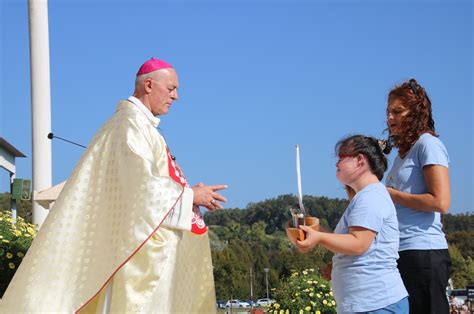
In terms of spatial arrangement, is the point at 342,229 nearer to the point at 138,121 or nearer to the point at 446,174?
the point at 446,174

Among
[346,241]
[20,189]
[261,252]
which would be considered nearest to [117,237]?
[346,241]

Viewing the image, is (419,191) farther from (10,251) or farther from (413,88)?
(10,251)

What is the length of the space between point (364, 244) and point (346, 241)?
89 millimetres

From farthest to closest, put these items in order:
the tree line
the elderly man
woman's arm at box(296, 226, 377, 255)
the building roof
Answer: the tree line, the building roof, the elderly man, woman's arm at box(296, 226, 377, 255)

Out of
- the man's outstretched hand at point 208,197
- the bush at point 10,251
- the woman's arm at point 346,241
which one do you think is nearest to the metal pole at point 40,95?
the bush at point 10,251

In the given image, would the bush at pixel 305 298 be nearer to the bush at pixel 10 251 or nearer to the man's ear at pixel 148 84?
the bush at pixel 10 251

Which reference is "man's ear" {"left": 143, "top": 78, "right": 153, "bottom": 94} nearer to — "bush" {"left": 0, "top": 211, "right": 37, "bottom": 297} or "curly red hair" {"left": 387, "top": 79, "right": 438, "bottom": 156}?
"curly red hair" {"left": 387, "top": 79, "right": 438, "bottom": 156}

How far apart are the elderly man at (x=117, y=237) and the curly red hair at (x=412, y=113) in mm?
1135

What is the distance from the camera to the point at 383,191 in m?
3.89

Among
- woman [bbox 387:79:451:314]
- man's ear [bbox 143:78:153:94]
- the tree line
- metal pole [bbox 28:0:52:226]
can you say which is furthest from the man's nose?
the tree line

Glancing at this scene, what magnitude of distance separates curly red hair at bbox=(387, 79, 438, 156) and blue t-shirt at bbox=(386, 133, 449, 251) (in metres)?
0.08

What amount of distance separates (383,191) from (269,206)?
81.8m

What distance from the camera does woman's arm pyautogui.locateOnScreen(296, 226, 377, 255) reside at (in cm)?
367

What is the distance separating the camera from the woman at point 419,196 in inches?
168
